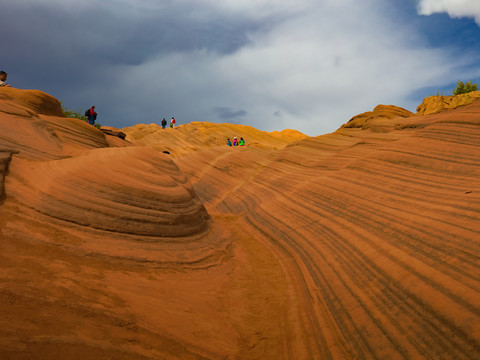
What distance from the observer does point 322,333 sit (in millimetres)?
3506

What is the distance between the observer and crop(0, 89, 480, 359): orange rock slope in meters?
2.78

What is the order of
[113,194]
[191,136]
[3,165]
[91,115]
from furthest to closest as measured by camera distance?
[191,136] → [91,115] → [113,194] → [3,165]

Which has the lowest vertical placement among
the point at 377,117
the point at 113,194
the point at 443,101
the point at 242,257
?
the point at 242,257

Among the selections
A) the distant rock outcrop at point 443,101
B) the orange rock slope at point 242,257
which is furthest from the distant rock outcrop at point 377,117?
the distant rock outcrop at point 443,101

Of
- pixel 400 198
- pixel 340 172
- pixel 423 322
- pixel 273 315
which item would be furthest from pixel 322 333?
pixel 340 172

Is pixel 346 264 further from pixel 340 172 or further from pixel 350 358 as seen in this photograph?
pixel 340 172

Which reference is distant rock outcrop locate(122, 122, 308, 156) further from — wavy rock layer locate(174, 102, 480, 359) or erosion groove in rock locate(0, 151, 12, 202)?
erosion groove in rock locate(0, 151, 12, 202)

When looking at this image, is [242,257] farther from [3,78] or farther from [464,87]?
[464,87]

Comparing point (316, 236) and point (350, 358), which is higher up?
point (316, 236)

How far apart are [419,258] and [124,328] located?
3615mm

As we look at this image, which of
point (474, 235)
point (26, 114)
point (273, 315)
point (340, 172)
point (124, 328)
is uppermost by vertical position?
point (26, 114)

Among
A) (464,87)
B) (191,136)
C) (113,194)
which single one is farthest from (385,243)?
(191,136)

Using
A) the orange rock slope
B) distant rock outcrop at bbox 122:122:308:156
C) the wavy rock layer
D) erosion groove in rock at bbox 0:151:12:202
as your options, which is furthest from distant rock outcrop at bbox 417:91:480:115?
erosion groove in rock at bbox 0:151:12:202

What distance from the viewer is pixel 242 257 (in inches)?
247
